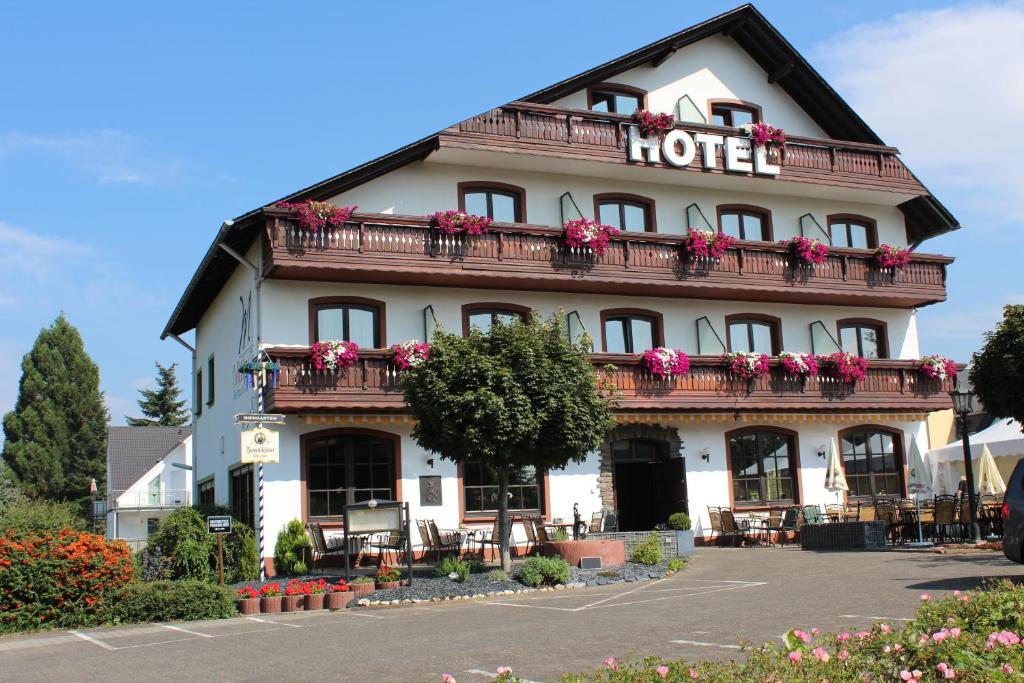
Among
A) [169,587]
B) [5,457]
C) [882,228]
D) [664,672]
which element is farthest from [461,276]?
[5,457]

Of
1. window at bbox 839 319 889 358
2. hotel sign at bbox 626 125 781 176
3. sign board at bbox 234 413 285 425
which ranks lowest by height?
sign board at bbox 234 413 285 425

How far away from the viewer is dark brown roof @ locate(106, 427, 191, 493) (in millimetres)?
55938

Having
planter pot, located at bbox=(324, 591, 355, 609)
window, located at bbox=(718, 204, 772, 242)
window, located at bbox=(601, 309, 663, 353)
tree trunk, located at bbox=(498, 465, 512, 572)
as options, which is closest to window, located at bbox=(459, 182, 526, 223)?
window, located at bbox=(601, 309, 663, 353)

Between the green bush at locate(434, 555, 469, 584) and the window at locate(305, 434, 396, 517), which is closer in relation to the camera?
the green bush at locate(434, 555, 469, 584)

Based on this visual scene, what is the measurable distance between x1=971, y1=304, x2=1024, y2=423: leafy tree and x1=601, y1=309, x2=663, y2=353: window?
8.04 meters

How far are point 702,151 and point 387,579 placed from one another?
13737 millimetres

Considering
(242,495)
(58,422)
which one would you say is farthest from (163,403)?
(242,495)

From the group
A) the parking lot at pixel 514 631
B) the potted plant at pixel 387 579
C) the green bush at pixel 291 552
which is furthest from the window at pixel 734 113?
the potted plant at pixel 387 579

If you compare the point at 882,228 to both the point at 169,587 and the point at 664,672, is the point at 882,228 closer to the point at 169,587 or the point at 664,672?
the point at 169,587

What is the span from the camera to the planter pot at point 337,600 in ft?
50.9

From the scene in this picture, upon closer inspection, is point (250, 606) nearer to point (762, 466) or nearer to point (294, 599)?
point (294, 599)

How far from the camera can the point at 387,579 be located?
1672 cm

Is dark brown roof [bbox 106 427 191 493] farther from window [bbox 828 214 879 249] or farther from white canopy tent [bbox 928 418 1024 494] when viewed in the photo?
white canopy tent [bbox 928 418 1024 494]

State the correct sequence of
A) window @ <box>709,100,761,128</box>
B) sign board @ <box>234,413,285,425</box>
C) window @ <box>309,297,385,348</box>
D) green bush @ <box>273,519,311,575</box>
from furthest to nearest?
window @ <box>709,100,761,128</box>
window @ <box>309,297,385,348</box>
green bush @ <box>273,519,311,575</box>
sign board @ <box>234,413,285,425</box>
